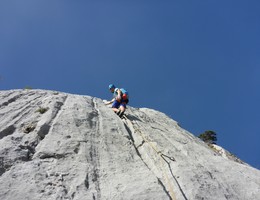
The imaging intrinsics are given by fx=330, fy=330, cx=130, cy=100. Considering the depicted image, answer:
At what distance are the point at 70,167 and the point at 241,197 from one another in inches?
206

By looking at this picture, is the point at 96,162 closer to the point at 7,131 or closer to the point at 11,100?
the point at 7,131

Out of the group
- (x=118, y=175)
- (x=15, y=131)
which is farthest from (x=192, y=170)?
(x=15, y=131)

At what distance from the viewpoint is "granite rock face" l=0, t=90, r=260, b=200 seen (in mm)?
8727

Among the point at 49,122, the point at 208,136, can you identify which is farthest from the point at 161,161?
the point at 208,136

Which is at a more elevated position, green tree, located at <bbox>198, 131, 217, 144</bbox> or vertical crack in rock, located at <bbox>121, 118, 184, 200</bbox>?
green tree, located at <bbox>198, 131, 217, 144</bbox>

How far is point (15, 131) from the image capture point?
38.9ft

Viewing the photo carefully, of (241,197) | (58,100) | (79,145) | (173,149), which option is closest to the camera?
(241,197)

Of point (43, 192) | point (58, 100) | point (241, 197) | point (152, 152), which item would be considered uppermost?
point (58, 100)

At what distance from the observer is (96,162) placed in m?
10.2

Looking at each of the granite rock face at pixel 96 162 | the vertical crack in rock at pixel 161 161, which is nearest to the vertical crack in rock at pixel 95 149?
the granite rock face at pixel 96 162

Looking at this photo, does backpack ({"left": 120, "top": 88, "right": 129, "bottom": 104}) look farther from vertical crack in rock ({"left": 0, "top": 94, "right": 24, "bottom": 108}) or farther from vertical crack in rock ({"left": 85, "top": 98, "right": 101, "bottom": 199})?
vertical crack in rock ({"left": 0, "top": 94, "right": 24, "bottom": 108})

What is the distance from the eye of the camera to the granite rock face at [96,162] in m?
8.73

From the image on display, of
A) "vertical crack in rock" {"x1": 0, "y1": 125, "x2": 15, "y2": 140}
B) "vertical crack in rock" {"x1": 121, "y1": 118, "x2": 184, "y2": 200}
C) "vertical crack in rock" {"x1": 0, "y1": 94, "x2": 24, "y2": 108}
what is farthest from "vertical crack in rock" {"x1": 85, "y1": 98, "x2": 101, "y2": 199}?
"vertical crack in rock" {"x1": 0, "y1": 94, "x2": 24, "y2": 108}

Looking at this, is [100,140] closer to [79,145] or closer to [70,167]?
[79,145]
